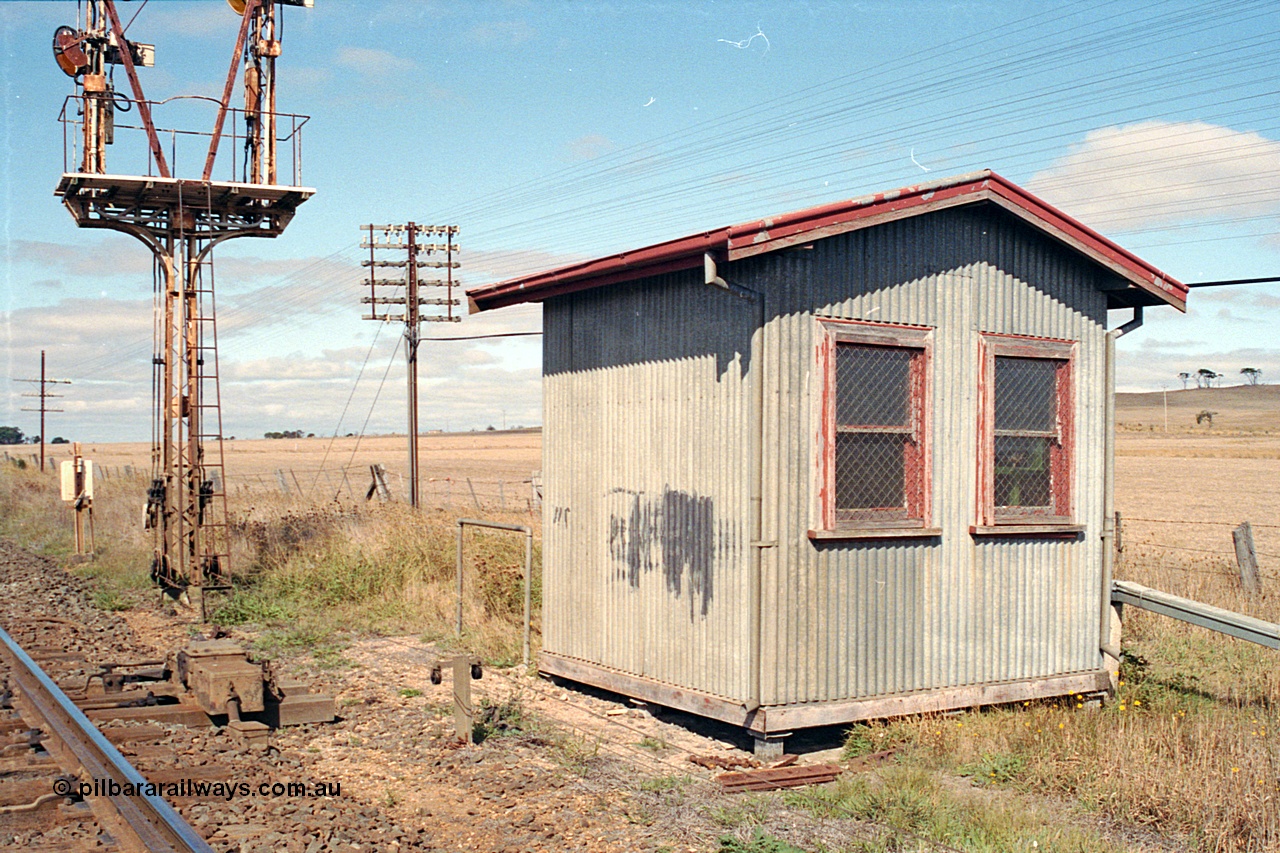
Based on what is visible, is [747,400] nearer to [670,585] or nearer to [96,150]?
[670,585]

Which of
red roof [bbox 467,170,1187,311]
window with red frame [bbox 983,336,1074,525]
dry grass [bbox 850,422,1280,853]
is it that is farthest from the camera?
window with red frame [bbox 983,336,1074,525]

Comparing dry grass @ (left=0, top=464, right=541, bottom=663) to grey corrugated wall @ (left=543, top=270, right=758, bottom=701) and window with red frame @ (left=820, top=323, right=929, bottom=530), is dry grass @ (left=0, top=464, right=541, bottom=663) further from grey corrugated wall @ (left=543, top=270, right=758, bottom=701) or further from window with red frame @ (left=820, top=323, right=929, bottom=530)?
window with red frame @ (left=820, top=323, right=929, bottom=530)

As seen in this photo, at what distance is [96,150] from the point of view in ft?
53.0

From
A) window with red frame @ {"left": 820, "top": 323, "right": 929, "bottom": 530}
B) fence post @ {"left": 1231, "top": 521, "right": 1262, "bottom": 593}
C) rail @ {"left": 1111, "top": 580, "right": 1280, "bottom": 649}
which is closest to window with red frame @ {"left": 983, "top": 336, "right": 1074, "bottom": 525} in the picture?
window with red frame @ {"left": 820, "top": 323, "right": 929, "bottom": 530}

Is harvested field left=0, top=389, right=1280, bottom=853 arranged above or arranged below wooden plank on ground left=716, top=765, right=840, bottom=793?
above

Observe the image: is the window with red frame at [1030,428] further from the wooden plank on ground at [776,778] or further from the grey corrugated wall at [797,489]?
the wooden plank on ground at [776,778]

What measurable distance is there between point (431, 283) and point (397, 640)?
18.8m

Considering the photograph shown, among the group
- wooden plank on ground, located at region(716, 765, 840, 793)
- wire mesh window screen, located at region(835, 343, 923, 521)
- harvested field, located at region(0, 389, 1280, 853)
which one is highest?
wire mesh window screen, located at region(835, 343, 923, 521)

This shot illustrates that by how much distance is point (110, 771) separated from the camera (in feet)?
21.3

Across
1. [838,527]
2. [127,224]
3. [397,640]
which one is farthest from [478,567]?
[127,224]

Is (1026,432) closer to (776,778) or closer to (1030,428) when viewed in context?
(1030,428)

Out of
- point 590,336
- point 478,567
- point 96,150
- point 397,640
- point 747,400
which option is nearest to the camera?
point 747,400

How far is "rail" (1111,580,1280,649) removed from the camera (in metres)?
8.31

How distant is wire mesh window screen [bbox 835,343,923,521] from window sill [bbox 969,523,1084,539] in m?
0.69
